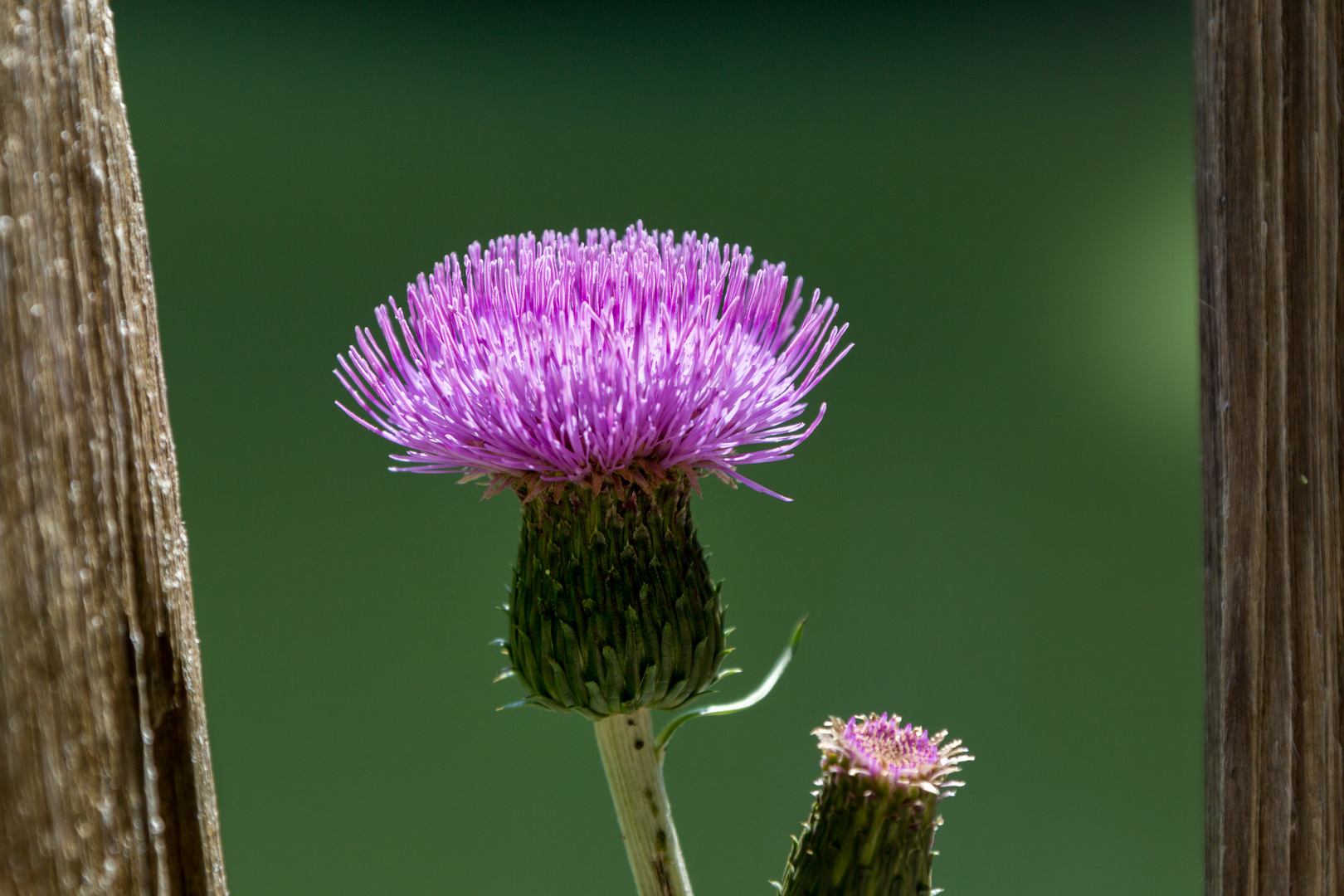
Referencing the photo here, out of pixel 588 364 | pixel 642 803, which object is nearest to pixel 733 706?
pixel 642 803

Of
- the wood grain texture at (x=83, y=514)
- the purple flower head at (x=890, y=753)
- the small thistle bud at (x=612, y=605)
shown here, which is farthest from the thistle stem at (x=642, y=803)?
the wood grain texture at (x=83, y=514)

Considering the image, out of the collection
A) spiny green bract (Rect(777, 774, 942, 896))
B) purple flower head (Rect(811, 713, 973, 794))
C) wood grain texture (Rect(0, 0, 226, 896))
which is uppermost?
wood grain texture (Rect(0, 0, 226, 896))

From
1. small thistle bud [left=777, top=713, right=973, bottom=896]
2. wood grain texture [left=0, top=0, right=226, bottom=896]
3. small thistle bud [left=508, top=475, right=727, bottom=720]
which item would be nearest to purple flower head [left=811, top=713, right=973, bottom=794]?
small thistle bud [left=777, top=713, right=973, bottom=896]

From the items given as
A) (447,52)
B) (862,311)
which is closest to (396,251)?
(447,52)

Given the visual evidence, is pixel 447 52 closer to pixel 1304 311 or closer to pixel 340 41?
pixel 340 41

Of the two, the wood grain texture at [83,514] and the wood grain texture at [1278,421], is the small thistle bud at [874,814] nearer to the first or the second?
the wood grain texture at [1278,421]

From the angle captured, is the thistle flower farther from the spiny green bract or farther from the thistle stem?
the spiny green bract

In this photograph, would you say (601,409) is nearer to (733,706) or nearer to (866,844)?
(733,706)
